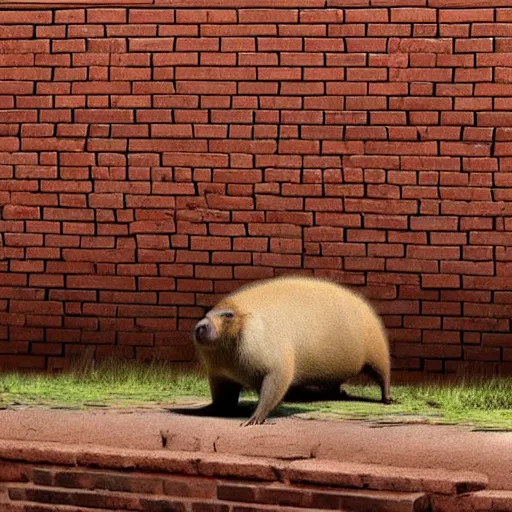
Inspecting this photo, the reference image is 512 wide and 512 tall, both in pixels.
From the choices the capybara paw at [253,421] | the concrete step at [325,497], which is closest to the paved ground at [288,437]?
the capybara paw at [253,421]

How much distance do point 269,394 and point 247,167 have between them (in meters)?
2.12

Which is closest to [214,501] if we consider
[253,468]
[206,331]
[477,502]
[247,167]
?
[253,468]

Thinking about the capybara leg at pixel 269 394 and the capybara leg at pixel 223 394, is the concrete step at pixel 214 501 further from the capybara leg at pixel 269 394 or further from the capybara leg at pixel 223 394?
the capybara leg at pixel 223 394

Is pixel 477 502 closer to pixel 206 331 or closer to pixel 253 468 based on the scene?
pixel 253 468

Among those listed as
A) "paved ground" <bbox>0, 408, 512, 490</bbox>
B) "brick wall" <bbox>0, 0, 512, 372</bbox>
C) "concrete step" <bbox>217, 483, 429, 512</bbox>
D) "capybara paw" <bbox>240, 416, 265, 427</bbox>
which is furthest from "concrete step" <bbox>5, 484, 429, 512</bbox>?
"brick wall" <bbox>0, 0, 512, 372</bbox>

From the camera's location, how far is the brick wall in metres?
6.93

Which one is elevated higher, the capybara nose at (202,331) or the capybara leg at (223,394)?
the capybara nose at (202,331)

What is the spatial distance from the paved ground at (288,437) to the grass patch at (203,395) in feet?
1.10

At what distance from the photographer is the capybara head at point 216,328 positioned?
5.29 m

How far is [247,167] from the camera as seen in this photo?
709 cm

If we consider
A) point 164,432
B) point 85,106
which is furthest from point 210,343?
point 85,106

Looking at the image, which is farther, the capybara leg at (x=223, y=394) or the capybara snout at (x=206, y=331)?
the capybara leg at (x=223, y=394)

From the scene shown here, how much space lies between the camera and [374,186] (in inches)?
275

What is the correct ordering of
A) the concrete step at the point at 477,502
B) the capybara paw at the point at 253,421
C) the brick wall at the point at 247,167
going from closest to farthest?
the concrete step at the point at 477,502 < the capybara paw at the point at 253,421 < the brick wall at the point at 247,167
